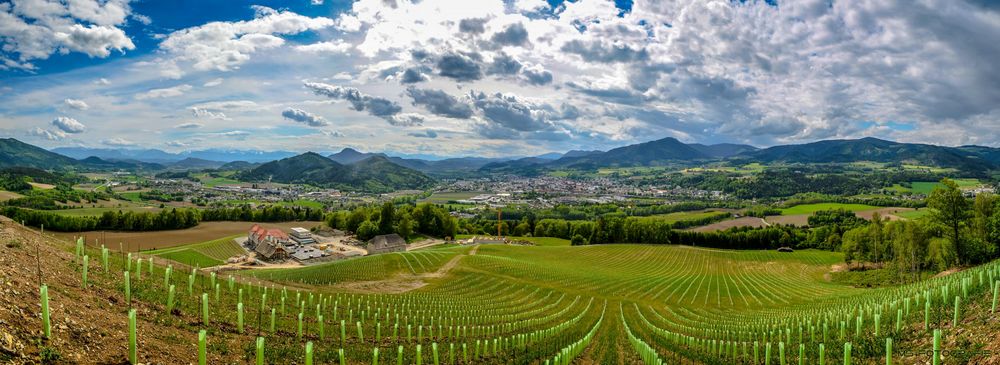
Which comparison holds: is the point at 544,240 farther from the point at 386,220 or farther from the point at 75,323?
the point at 75,323

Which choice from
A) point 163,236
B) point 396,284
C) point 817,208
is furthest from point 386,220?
point 817,208

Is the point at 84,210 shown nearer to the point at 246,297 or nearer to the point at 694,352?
the point at 246,297

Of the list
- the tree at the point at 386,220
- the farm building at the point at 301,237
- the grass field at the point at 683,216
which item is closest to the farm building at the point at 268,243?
the farm building at the point at 301,237

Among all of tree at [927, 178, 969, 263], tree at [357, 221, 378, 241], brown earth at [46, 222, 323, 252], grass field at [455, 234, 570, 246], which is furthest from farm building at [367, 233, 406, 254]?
tree at [927, 178, 969, 263]

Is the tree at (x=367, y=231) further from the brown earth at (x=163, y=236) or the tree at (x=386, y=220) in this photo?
the brown earth at (x=163, y=236)

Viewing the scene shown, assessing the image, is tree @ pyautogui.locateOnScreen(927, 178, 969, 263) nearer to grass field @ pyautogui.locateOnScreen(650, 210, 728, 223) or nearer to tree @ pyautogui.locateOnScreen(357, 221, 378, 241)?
tree @ pyautogui.locateOnScreen(357, 221, 378, 241)

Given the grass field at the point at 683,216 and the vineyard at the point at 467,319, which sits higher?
the vineyard at the point at 467,319
